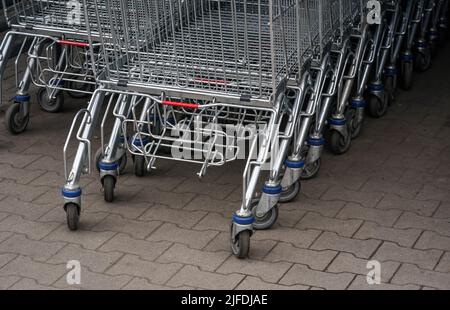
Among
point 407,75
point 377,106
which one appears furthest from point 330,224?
point 407,75

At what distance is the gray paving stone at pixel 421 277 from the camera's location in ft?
17.0

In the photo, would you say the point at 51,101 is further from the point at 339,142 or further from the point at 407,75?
the point at 407,75

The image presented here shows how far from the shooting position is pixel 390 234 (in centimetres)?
573

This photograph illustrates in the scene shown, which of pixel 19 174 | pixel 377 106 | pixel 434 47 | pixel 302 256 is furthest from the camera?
pixel 434 47

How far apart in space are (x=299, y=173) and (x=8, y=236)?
5.46ft

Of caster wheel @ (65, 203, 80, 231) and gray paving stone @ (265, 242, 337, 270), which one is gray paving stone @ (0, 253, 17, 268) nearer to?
caster wheel @ (65, 203, 80, 231)

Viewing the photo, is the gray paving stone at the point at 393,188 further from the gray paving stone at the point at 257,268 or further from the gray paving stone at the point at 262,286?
the gray paving stone at the point at 262,286

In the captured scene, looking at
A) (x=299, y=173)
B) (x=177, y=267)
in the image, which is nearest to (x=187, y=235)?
(x=177, y=267)

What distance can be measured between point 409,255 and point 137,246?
142 cm

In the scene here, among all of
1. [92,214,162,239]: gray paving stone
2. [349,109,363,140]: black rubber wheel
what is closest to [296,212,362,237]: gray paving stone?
[92,214,162,239]: gray paving stone

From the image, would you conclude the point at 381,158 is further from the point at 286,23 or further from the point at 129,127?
the point at 129,127

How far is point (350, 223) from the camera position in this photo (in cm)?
588

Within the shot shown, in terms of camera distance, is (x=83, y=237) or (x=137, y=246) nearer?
(x=137, y=246)

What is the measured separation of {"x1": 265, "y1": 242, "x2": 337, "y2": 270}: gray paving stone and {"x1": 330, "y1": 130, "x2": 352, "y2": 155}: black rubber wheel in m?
1.30
